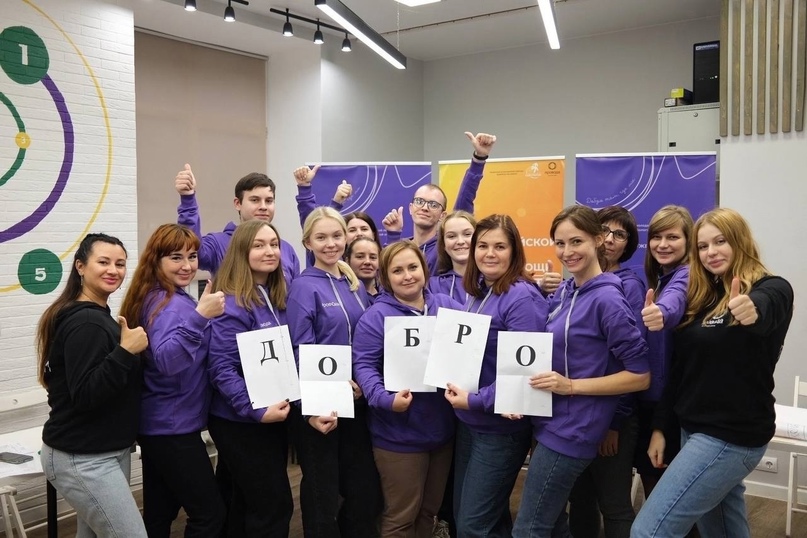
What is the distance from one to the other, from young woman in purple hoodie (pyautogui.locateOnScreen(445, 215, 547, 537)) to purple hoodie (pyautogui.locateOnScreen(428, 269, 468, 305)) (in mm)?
372

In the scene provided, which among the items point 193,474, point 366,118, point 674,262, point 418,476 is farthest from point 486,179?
point 193,474

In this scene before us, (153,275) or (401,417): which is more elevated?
(153,275)

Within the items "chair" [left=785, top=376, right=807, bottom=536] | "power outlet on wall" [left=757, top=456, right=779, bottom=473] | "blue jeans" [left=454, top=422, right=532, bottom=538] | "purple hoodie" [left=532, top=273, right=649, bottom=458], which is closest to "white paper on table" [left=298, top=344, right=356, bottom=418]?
"blue jeans" [left=454, top=422, right=532, bottom=538]

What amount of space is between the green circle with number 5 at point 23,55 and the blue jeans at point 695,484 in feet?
14.0

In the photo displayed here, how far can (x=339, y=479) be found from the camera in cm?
281

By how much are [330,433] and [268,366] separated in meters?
0.37

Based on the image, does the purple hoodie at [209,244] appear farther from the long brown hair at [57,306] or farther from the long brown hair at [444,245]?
the long brown hair at [57,306]

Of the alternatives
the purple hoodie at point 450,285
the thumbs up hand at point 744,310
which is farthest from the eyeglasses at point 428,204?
the thumbs up hand at point 744,310

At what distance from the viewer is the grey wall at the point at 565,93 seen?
6605mm

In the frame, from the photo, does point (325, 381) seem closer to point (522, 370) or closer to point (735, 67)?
point (522, 370)

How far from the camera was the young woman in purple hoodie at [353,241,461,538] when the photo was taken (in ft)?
8.92

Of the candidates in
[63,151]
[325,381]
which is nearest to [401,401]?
[325,381]

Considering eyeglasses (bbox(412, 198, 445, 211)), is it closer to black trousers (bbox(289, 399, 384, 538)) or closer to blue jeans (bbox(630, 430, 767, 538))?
black trousers (bbox(289, 399, 384, 538))

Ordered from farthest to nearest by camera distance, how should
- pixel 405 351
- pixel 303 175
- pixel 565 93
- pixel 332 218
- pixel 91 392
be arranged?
pixel 565 93, pixel 303 175, pixel 332 218, pixel 405 351, pixel 91 392
